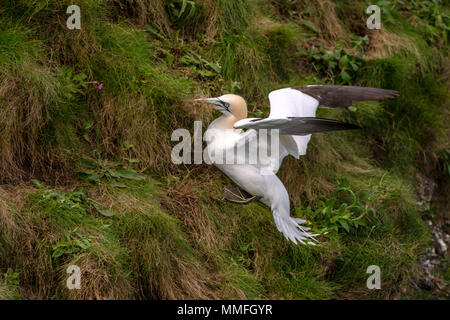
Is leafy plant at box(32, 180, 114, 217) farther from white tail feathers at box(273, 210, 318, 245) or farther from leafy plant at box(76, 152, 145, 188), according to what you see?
white tail feathers at box(273, 210, 318, 245)

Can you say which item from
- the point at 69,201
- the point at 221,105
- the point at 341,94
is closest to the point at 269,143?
the point at 221,105

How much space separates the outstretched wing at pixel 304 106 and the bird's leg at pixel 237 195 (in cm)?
46

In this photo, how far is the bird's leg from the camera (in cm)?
461

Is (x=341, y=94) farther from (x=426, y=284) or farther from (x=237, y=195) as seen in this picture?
(x=426, y=284)

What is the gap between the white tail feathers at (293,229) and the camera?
4453 mm

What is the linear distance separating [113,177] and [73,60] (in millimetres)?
925

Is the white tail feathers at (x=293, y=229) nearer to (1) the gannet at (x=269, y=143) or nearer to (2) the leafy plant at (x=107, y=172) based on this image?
(1) the gannet at (x=269, y=143)

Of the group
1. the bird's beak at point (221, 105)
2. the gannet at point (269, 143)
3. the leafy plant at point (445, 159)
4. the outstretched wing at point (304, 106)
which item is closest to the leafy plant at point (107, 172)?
the gannet at point (269, 143)

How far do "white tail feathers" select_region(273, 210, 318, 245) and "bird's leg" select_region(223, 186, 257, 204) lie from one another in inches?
10.2

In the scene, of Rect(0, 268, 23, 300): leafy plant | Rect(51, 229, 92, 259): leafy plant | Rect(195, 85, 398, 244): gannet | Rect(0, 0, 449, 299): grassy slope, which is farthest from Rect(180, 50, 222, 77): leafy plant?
Rect(0, 268, 23, 300): leafy plant

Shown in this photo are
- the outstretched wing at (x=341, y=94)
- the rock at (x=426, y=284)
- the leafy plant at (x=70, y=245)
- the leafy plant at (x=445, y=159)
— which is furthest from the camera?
the leafy plant at (x=445, y=159)

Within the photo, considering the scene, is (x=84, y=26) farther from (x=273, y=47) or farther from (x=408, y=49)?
(x=408, y=49)

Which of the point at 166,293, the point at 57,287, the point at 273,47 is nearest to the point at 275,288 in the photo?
the point at 166,293

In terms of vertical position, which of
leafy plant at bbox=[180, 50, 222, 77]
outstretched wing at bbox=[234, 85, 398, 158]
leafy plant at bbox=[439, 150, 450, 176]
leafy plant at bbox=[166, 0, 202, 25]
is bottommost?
leafy plant at bbox=[439, 150, 450, 176]
